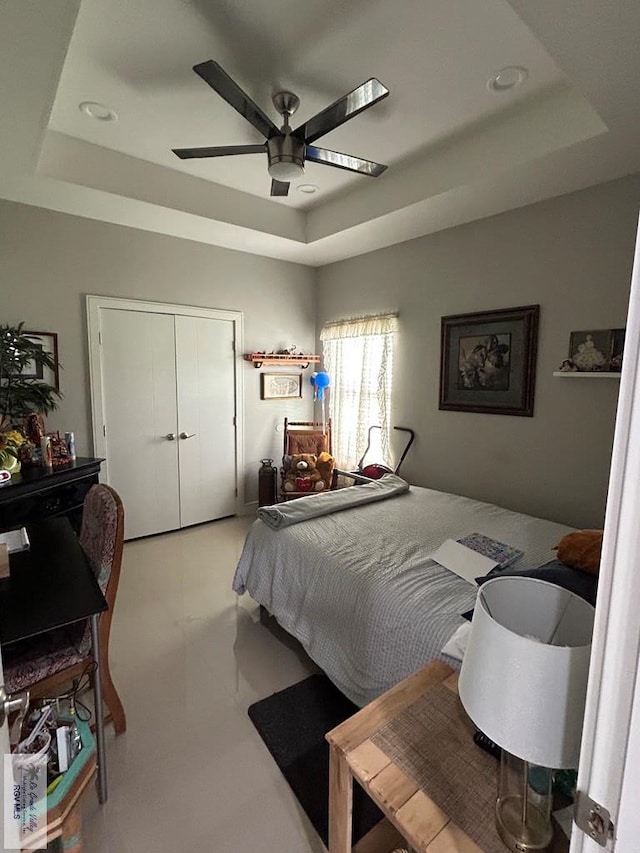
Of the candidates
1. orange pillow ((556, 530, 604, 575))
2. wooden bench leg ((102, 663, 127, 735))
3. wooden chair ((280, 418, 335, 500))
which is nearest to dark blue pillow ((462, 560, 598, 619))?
orange pillow ((556, 530, 604, 575))

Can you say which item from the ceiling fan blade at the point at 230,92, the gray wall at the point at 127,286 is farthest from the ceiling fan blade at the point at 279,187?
the gray wall at the point at 127,286

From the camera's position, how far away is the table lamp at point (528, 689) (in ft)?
2.20

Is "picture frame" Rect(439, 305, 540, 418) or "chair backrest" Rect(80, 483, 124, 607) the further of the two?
"picture frame" Rect(439, 305, 540, 418)

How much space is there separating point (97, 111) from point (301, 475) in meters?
3.16

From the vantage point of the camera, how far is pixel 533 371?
308cm

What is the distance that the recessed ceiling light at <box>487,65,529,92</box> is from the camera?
207cm

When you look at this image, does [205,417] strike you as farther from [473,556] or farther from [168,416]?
[473,556]

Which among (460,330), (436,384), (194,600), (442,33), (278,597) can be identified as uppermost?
(442,33)

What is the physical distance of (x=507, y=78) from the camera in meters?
2.13

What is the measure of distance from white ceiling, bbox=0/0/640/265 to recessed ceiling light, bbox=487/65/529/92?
1.7 inches

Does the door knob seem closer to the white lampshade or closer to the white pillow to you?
the white lampshade

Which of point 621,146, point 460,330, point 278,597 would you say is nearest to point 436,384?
point 460,330

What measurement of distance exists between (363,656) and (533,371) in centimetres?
239

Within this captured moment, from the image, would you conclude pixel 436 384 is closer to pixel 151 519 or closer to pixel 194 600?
pixel 194 600
